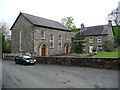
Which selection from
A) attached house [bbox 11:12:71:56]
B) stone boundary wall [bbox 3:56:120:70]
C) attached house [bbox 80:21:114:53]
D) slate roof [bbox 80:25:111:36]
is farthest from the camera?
slate roof [bbox 80:25:111:36]

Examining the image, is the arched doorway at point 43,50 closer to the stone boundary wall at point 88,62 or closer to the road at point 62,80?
the stone boundary wall at point 88,62

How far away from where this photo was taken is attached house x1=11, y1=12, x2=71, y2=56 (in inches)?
1189

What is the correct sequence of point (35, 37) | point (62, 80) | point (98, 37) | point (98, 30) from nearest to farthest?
point (62, 80) → point (35, 37) → point (98, 37) → point (98, 30)

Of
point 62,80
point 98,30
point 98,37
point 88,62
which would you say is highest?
point 98,30

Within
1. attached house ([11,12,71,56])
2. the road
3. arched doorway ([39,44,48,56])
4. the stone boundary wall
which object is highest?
attached house ([11,12,71,56])

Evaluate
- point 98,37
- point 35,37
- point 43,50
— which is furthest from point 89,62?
point 98,37

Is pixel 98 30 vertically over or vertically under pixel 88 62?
over

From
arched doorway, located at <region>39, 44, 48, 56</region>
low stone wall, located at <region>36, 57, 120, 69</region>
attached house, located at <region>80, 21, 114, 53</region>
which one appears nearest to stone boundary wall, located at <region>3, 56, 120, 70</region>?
low stone wall, located at <region>36, 57, 120, 69</region>

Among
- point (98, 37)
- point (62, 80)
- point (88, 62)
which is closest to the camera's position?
point (62, 80)

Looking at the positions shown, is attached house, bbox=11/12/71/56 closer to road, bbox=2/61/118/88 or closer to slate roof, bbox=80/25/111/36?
slate roof, bbox=80/25/111/36

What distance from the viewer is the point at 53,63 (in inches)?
783

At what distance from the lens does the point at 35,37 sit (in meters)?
30.1

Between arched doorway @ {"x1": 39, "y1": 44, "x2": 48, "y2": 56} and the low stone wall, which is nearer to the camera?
the low stone wall

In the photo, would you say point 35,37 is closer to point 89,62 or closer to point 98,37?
point 89,62
